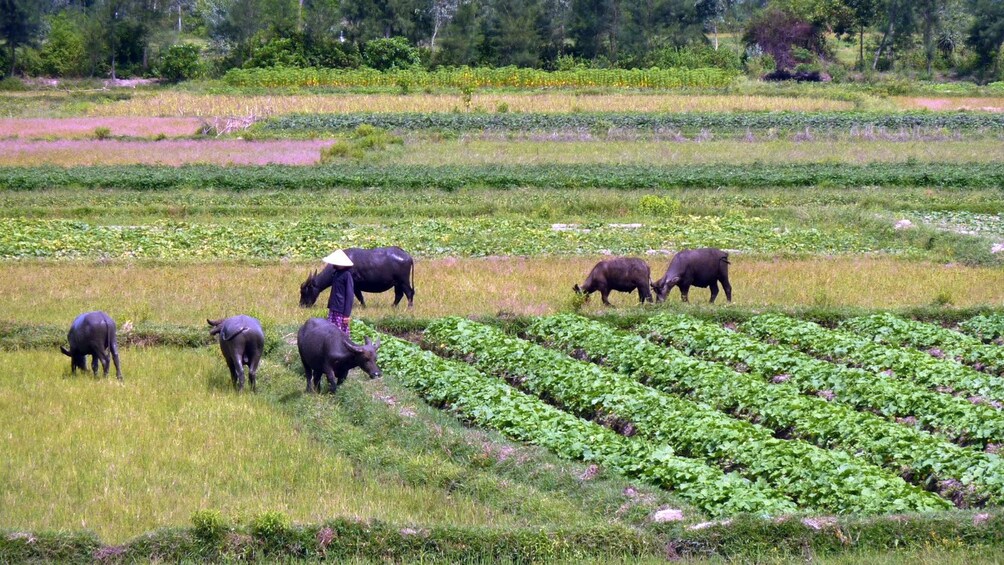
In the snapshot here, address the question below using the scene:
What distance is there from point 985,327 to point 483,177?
21.3 m

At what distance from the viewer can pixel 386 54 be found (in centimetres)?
8506

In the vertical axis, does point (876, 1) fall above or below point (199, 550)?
above

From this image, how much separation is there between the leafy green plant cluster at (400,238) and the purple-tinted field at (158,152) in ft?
36.1

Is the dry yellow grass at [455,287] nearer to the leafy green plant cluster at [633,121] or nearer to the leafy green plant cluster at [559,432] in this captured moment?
the leafy green plant cluster at [559,432]

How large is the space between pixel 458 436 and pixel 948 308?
11486 mm

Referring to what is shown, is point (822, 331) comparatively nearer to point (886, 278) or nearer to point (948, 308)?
point (948, 308)

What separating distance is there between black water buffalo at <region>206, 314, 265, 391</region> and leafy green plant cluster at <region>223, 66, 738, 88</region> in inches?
2417

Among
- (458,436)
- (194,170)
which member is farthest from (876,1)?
(458,436)

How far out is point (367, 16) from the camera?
3649 inches

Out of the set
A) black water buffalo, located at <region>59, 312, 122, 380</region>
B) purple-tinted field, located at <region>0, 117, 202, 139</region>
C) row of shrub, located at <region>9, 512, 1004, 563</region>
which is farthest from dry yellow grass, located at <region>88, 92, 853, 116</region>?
row of shrub, located at <region>9, 512, 1004, 563</region>

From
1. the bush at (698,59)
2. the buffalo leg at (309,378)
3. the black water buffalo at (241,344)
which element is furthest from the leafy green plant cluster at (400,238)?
the bush at (698,59)

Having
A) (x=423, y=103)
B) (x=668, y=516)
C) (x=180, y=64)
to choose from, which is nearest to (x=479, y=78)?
(x=423, y=103)

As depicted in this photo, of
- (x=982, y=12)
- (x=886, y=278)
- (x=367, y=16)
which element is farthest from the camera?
(x=367, y=16)

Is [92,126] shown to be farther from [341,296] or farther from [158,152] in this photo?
[341,296]
